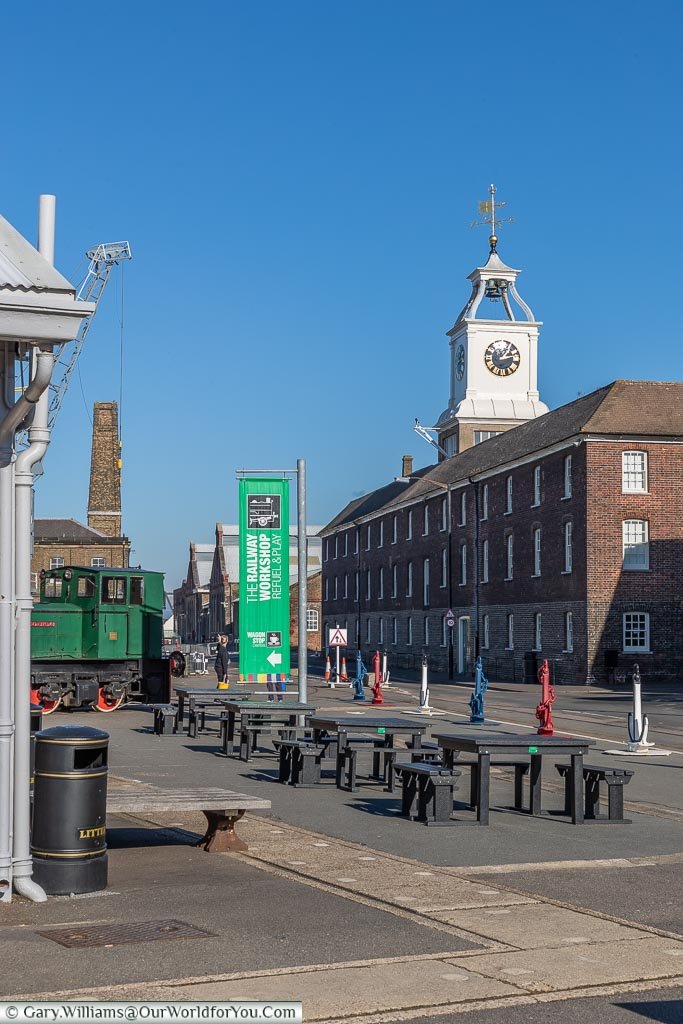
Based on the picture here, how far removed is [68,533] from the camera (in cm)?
9169

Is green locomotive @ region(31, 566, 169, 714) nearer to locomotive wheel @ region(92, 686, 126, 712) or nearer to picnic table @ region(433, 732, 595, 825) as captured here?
locomotive wheel @ region(92, 686, 126, 712)

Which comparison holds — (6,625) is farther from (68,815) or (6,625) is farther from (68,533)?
(68,533)

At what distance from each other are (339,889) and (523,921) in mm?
1534

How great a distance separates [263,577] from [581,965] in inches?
665

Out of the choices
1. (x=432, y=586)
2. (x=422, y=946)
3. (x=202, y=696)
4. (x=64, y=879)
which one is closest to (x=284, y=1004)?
(x=422, y=946)

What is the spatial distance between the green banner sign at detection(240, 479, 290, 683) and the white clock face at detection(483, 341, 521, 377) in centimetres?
6606

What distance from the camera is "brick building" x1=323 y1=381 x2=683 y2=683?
1843 inches

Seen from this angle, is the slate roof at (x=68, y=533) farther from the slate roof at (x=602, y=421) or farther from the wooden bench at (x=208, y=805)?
the wooden bench at (x=208, y=805)

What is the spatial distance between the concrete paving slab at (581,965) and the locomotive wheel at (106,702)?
85.7 feet

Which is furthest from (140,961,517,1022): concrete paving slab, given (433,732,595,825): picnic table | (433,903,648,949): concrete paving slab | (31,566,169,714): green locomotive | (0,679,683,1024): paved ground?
(31,566,169,714): green locomotive

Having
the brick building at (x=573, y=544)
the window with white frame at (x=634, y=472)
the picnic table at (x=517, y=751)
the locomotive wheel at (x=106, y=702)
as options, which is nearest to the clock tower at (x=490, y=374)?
the brick building at (x=573, y=544)

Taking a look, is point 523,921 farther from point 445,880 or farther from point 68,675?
point 68,675

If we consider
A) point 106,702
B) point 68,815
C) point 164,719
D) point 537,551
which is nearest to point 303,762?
point 68,815

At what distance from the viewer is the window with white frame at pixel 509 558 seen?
179 feet
